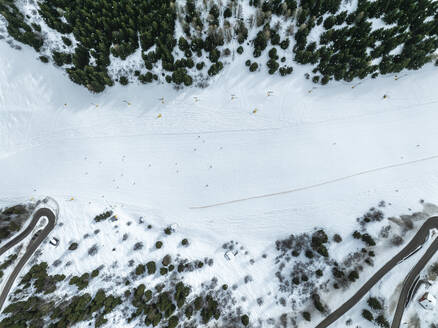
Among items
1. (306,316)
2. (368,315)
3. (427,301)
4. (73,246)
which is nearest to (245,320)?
(306,316)

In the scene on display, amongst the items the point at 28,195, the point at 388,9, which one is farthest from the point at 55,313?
the point at 388,9

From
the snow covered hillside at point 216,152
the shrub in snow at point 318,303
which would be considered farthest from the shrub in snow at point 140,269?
the shrub in snow at point 318,303

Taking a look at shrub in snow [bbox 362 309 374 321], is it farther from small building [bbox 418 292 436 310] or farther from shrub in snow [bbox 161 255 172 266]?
shrub in snow [bbox 161 255 172 266]

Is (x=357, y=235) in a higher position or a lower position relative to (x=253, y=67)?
lower

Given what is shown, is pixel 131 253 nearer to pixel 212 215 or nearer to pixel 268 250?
pixel 212 215

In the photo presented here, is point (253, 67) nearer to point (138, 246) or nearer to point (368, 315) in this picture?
point (138, 246)

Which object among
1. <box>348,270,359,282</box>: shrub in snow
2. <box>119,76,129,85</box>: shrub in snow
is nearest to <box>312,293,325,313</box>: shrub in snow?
<box>348,270,359,282</box>: shrub in snow
